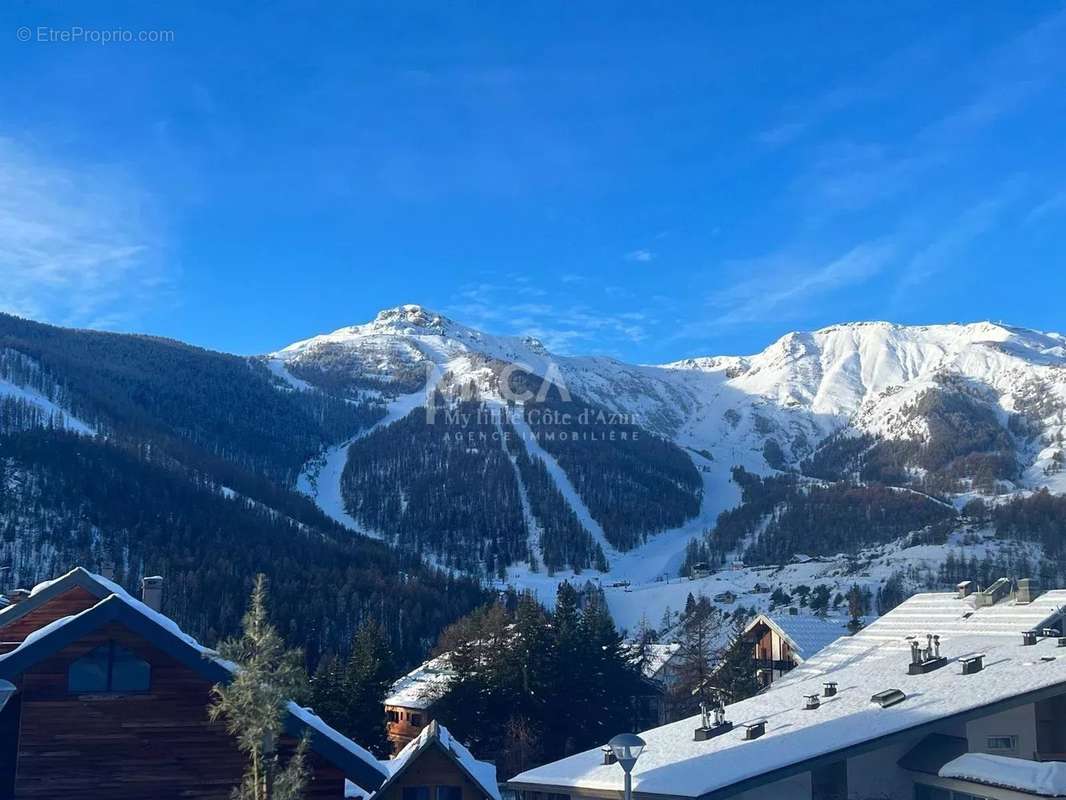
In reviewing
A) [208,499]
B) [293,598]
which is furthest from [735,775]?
[208,499]

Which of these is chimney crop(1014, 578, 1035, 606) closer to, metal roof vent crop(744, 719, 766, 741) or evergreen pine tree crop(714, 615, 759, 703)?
evergreen pine tree crop(714, 615, 759, 703)

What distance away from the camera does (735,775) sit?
60.7 feet

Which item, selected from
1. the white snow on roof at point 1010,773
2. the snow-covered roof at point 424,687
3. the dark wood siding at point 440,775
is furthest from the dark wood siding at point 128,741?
the snow-covered roof at point 424,687

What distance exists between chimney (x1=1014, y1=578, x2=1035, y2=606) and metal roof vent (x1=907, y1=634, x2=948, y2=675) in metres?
11.1

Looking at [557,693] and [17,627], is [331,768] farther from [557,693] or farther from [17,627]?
[557,693]

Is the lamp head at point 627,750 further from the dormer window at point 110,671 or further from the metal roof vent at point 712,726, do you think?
the metal roof vent at point 712,726

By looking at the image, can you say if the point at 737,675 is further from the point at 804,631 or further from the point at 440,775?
the point at 440,775

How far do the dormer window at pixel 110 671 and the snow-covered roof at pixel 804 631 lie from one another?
38.0 m

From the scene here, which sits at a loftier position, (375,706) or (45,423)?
(45,423)

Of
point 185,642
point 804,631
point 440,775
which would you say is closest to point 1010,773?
point 440,775

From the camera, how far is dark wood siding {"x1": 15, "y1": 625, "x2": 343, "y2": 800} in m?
15.7

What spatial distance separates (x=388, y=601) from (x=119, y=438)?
91463 millimetres

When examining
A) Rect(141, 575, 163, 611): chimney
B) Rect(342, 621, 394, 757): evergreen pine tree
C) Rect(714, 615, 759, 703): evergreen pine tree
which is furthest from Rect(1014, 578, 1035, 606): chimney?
Rect(141, 575, 163, 611): chimney

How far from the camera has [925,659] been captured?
23.6 m
